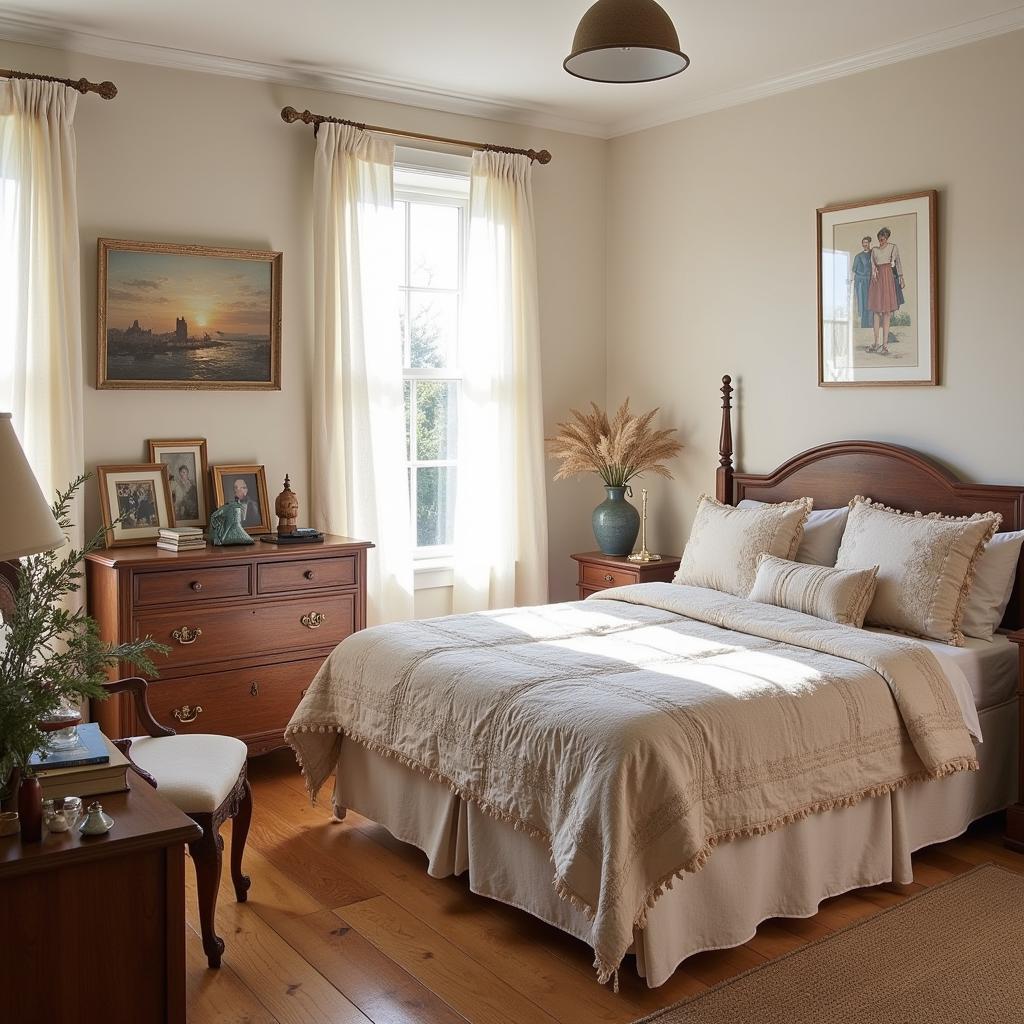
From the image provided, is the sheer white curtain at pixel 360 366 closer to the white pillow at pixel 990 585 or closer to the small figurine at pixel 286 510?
the small figurine at pixel 286 510

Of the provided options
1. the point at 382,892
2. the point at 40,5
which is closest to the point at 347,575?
the point at 382,892

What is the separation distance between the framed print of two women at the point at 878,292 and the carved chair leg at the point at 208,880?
3.03m

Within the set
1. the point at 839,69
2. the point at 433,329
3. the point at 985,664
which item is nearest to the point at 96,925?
the point at 985,664

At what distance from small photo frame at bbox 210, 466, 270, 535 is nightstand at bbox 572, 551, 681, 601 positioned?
1497 millimetres

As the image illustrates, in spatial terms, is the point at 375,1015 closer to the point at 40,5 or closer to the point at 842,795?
the point at 842,795

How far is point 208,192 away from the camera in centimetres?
451

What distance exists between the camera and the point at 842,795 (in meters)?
3.04

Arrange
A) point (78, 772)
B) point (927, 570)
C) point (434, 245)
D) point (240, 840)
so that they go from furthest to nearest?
point (434, 245) < point (927, 570) < point (240, 840) < point (78, 772)

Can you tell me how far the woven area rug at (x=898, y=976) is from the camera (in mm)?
2602

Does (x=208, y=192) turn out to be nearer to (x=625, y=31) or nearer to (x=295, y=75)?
(x=295, y=75)

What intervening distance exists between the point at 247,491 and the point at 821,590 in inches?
91.5

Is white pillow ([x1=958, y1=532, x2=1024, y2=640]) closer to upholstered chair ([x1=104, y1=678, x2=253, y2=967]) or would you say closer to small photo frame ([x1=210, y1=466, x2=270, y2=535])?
upholstered chair ([x1=104, y1=678, x2=253, y2=967])

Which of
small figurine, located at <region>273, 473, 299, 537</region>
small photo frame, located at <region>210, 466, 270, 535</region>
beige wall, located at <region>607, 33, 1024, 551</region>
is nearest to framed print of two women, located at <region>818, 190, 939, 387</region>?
beige wall, located at <region>607, 33, 1024, 551</region>

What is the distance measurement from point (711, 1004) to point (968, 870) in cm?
120
